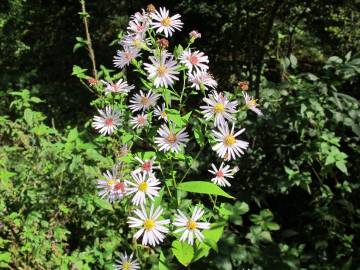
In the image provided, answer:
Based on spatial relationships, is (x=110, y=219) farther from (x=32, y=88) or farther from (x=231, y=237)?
(x=32, y=88)

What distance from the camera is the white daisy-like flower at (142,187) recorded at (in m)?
1.33

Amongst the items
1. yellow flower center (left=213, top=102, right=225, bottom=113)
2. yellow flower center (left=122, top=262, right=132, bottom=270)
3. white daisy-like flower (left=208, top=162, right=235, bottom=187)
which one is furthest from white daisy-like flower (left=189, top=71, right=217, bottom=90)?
yellow flower center (left=122, top=262, right=132, bottom=270)

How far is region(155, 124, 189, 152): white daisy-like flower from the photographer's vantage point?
1.38m

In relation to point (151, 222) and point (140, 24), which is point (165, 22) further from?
point (151, 222)

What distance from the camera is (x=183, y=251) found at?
142cm

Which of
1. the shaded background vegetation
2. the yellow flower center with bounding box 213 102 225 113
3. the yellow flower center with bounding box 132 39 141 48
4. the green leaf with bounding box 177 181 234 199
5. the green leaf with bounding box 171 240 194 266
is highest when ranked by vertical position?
the yellow flower center with bounding box 132 39 141 48

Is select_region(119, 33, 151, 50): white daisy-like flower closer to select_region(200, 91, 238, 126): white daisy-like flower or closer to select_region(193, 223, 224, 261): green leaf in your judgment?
select_region(200, 91, 238, 126): white daisy-like flower

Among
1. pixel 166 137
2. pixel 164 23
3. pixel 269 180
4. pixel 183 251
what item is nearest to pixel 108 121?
pixel 166 137

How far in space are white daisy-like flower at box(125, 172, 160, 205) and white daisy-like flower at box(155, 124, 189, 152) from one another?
0.09 meters

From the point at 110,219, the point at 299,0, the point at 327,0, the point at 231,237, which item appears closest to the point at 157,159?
the point at 231,237

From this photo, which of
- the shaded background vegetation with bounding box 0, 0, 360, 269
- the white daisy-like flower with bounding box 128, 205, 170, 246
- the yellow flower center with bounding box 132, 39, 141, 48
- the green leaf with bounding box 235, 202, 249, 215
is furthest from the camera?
the shaded background vegetation with bounding box 0, 0, 360, 269

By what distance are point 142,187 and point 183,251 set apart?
239 mm

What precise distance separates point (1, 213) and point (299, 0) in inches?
110

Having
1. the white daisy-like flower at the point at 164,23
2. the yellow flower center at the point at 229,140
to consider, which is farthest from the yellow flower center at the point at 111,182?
the white daisy-like flower at the point at 164,23
